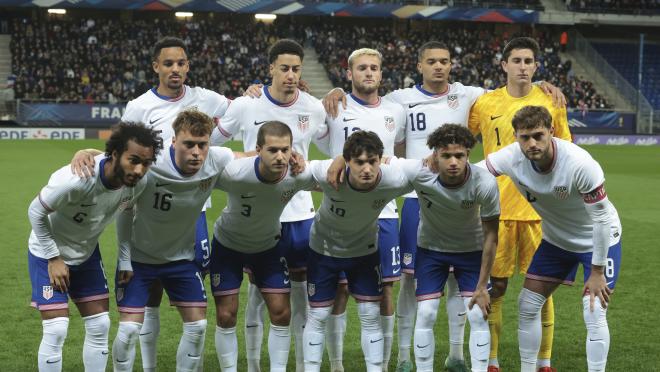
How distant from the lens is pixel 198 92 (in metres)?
7.44

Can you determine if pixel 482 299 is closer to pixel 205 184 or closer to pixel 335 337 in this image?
pixel 335 337

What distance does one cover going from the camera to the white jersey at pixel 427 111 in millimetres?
7422

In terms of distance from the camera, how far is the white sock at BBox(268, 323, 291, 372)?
633cm

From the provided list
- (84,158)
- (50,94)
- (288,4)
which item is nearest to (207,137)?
(84,158)

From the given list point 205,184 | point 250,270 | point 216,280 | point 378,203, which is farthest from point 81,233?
point 378,203

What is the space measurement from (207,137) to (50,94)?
3134cm

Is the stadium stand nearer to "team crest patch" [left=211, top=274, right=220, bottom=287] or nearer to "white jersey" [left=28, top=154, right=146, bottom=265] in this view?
"team crest patch" [left=211, top=274, right=220, bottom=287]

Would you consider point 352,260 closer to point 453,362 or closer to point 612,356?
point 453,362

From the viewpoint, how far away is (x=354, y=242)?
647 cm

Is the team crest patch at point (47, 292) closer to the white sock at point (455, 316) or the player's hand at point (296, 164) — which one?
the player's hand at point (296, 164)

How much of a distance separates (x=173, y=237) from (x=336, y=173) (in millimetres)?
1284

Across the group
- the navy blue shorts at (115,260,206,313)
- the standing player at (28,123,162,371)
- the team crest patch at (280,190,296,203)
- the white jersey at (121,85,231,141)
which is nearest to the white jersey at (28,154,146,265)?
the standing player at (28,123,162,371)

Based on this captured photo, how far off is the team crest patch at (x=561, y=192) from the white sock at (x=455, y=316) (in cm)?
111

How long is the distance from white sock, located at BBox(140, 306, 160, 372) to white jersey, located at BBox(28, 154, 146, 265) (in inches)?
32.5
